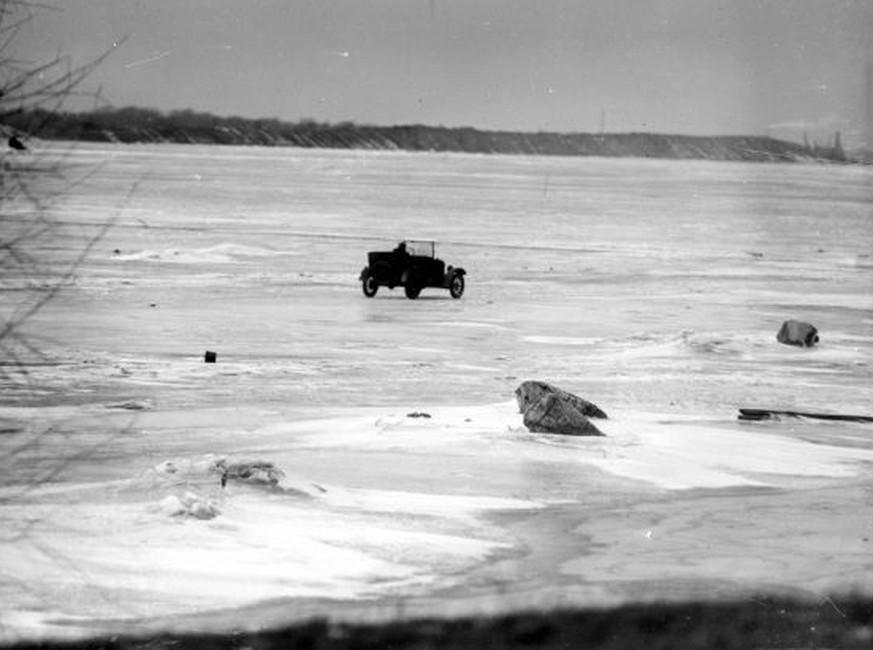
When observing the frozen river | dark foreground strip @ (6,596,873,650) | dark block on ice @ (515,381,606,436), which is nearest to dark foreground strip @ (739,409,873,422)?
the frozen river

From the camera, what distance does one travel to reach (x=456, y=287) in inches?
1339

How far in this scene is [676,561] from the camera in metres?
11.2

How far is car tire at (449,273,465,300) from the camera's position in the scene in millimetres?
33938

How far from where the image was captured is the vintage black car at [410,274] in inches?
1320

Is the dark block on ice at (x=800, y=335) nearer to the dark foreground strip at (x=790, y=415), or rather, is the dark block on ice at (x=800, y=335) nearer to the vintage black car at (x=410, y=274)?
the dark foreground strip at (x=790, y=415)

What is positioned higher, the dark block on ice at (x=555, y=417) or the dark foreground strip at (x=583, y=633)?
the dark foreground strip at (x=583, y=633)

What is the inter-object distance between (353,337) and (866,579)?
1499 centimetres

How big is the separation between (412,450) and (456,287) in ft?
61.3

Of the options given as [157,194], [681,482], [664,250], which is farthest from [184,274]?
[157,194]

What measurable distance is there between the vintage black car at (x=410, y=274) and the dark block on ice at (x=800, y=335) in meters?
9.65

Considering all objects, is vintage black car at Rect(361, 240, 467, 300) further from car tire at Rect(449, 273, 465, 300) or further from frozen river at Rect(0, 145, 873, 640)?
frozen river at Rect(0, 145, 873, 640)

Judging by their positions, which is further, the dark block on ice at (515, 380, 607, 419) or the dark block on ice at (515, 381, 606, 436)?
the dark block on ice at (515, 380, 607, 419)

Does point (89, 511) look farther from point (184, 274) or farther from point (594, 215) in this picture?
point (594, 215)

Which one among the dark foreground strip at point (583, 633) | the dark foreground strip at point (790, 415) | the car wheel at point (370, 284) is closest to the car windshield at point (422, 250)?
the car wheel at point (370, 284)
